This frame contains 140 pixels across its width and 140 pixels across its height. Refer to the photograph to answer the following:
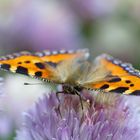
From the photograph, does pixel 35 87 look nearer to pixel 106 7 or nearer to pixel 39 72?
pixel 39 72

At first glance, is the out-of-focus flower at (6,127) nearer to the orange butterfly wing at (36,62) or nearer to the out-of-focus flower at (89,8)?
the orange butterfly wing at (36,62)

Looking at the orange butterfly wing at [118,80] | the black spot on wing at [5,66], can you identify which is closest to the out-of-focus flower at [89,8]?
the orange butterfly wing at [118,80]

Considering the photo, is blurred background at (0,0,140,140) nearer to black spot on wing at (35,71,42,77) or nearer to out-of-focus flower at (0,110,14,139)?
out-of-focus flower at (0,110,14,139)

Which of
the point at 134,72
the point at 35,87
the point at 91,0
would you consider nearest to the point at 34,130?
the point at 134,72

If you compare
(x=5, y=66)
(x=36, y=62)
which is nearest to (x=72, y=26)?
(x=36, y=62)

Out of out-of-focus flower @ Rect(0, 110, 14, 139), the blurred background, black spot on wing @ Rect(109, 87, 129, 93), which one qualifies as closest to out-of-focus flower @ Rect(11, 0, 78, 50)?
the blurred background

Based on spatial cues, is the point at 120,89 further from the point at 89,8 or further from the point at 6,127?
the point at 89,8
